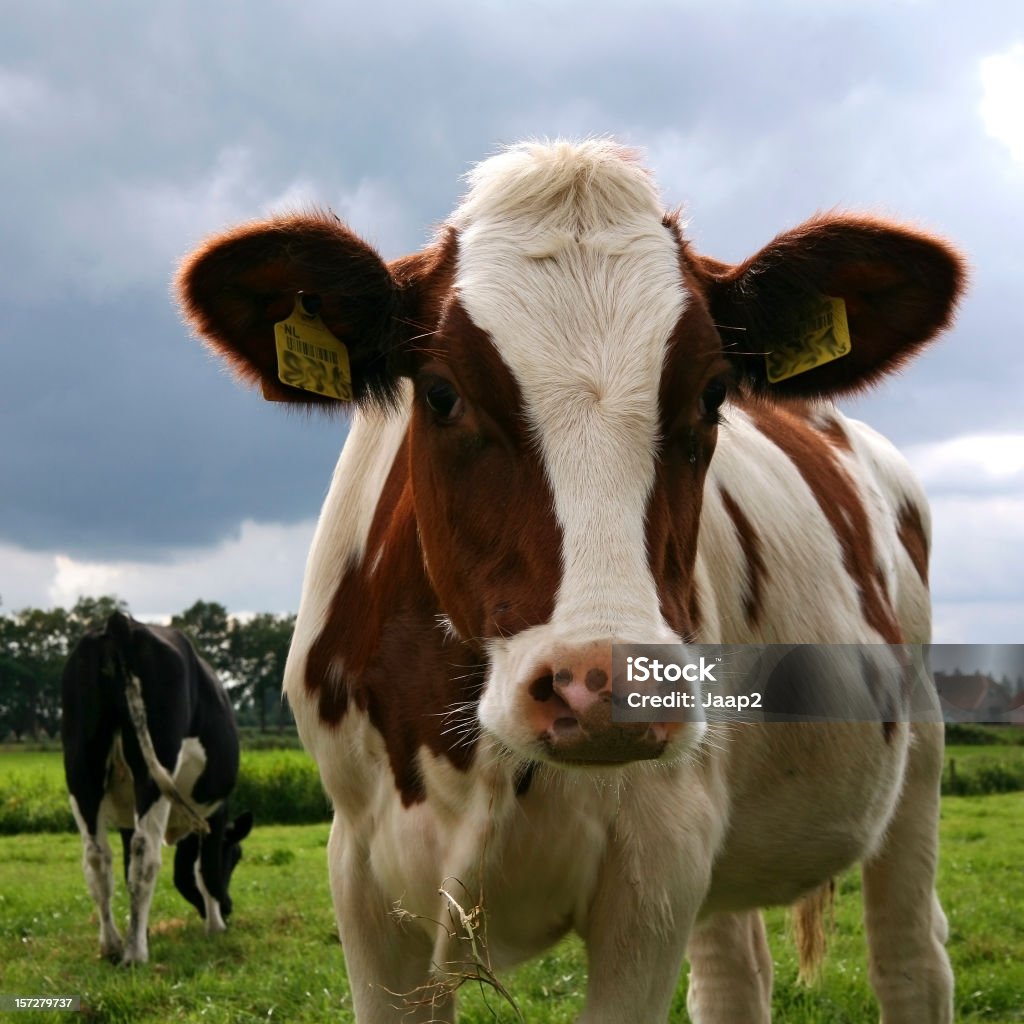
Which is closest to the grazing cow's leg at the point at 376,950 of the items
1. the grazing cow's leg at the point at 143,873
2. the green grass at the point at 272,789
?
the grazing cow's leg at the point at 143,873

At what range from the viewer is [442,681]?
3.59 m

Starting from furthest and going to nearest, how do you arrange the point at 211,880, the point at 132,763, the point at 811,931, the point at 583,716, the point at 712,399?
the point at 211,880 < the point at 132,763 < the point at 811,931 < the point at 712,399 < the point at 583,716

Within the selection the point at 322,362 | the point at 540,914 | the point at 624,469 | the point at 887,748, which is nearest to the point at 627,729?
the point at 624,469

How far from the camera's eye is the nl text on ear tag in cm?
359

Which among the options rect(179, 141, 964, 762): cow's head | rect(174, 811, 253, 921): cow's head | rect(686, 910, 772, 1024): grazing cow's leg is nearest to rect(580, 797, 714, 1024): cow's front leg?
rect(179, 141, 964, 762): cow's head

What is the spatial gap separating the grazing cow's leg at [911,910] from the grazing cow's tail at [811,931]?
538 mm

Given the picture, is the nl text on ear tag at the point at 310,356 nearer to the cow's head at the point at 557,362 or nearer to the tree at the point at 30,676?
the cow's head at the point at 557,362

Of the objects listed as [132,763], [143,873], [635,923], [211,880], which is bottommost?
→ [211,880]

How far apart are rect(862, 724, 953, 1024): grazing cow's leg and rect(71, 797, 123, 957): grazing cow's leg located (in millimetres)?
6509

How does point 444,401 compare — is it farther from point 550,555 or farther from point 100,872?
point 100,872

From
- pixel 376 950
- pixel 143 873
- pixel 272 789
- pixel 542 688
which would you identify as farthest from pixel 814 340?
pixel 272 789

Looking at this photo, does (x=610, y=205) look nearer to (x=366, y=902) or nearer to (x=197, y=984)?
(x=366, y=902)

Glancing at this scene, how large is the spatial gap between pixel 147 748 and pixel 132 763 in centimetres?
63

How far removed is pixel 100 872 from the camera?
10344mm
